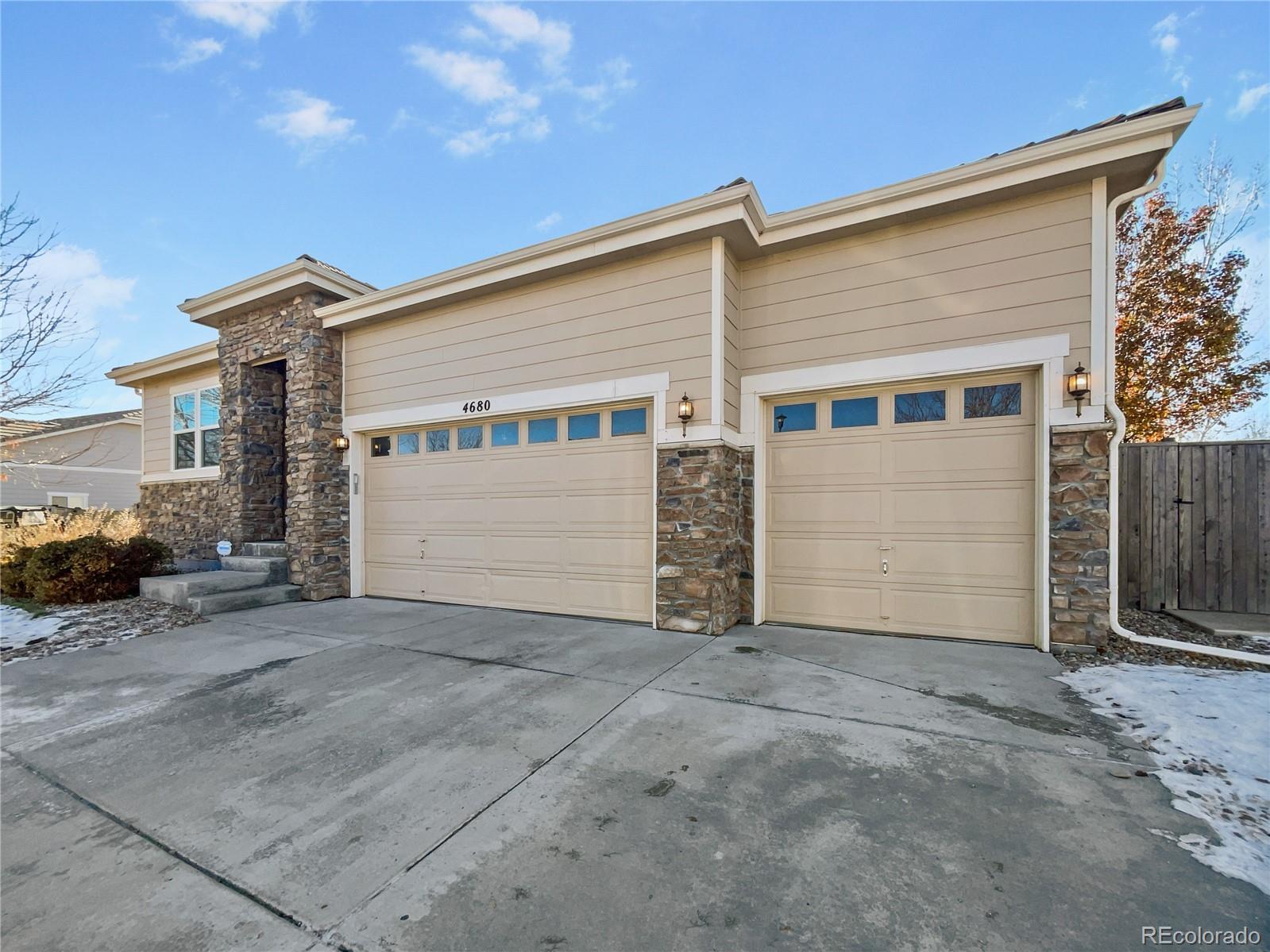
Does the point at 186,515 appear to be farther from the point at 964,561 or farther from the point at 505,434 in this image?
the point at 964,561

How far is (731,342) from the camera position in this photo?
17.8 ft

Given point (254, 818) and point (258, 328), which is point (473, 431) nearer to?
point (258, 328)

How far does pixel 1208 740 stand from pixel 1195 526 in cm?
380

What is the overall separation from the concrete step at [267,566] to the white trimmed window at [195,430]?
3.02 m

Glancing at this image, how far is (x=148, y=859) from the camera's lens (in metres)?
2.03

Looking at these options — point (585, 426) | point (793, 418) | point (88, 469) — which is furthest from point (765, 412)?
point (88, 469)

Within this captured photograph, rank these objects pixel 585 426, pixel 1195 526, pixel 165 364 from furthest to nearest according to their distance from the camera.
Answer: pixel 165 364
pixel 585 426
pixel 1195 526

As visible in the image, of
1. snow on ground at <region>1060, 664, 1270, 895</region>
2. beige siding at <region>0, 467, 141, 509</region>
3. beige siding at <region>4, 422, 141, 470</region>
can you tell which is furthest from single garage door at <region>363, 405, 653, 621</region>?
beige siding at <region>4, 422, 141, 470</region>

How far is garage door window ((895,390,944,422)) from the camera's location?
4.95 meters

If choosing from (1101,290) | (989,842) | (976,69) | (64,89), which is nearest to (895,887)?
(989,842)

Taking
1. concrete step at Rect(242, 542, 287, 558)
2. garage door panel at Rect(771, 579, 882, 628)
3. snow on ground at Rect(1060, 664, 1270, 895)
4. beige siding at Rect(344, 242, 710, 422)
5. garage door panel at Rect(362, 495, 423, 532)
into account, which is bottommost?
snow on ground at Rect(1060, 664, 1270, 895)

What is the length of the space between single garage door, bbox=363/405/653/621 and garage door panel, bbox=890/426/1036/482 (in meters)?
2.49

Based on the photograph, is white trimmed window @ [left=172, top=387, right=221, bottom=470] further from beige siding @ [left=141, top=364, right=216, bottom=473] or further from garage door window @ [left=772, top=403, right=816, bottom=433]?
garage door window @ [left=772, top=403, right=816, bottom=433]

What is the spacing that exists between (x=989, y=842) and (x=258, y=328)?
994 centimetres
